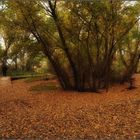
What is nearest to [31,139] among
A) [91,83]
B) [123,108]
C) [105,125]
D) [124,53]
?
[105,125]

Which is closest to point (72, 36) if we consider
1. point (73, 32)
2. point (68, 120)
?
point (73, 32)

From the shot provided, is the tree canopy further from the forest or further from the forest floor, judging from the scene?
the forest floor

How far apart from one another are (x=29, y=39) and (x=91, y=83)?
397 cm

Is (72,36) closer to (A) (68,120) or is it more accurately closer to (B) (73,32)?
(B) (73,32)

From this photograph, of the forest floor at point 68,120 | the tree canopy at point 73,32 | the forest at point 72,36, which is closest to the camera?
the forest floor at point 68,120

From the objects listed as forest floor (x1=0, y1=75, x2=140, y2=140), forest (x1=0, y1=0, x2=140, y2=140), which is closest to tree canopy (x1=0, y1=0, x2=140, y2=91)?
forest (x1=0, y1=0, x2=140, y2=140)

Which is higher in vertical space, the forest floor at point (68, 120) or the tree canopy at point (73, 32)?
the tree canopy at point (73, 32)

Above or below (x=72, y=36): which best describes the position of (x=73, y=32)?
above

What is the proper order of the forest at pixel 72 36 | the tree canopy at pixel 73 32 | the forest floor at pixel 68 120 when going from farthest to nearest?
the tree canopy at pixel 73 32 < the forest at pixel 72 36 < the forest floor at pixel 68 120

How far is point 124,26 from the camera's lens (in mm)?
16750

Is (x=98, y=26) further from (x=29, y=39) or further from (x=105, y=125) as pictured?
(x=105, y=125)

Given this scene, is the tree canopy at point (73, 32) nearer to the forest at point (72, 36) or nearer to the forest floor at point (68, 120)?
the forest at point (72, 36)

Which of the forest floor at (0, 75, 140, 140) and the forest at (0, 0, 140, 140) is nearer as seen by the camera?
the forest floor at (0, 75, 140, 140)

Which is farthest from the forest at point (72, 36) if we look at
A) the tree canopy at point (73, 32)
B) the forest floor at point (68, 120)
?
the forest floor at point (68, 120)
